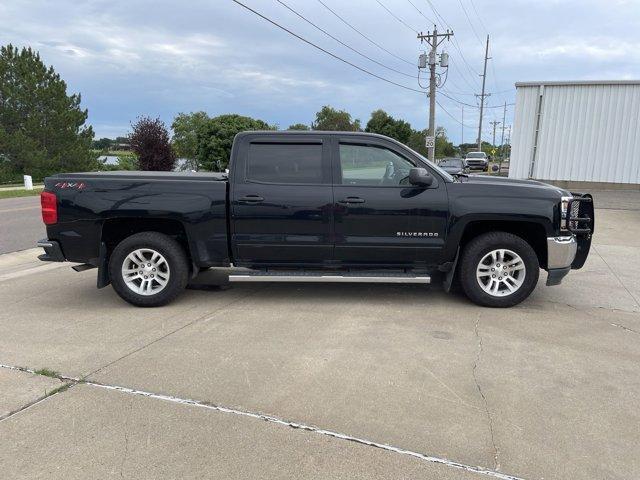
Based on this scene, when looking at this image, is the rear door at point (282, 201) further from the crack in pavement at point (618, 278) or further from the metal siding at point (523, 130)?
the metal siding at point (523, 130)

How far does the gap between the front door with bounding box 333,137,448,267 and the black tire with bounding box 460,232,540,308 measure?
0.34 meters

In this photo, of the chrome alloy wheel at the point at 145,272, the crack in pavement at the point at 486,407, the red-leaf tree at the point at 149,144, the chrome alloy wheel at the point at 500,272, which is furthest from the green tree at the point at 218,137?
the crack in pavement at the point at 486,407

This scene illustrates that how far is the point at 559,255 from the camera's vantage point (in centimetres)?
539

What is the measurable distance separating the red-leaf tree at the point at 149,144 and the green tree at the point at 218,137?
6912mm

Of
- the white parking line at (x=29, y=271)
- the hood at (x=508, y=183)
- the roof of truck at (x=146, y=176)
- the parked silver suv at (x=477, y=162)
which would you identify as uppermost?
the parked silver suv at (x=477, y=162)

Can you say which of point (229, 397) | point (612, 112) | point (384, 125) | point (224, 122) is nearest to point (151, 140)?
point (224, 122)

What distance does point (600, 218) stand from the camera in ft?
43.3

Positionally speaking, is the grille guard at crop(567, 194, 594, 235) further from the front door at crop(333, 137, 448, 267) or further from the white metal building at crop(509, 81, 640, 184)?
the white metal building at crop(509, 81, 640, 184)

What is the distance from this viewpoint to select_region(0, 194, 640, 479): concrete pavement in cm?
279

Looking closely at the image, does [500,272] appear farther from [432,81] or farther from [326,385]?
[432,81]

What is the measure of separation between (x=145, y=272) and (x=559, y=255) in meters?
4.53

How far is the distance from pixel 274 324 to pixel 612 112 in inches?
734

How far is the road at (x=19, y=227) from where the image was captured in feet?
32.3

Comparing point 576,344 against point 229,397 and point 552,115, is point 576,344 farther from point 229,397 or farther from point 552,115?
point 552,115
